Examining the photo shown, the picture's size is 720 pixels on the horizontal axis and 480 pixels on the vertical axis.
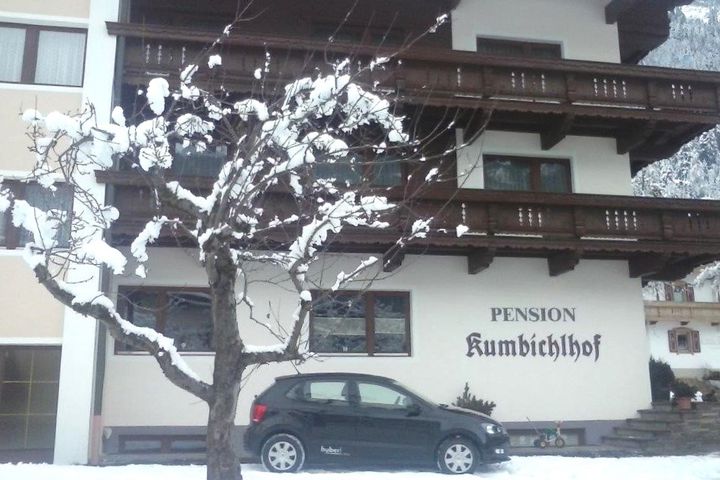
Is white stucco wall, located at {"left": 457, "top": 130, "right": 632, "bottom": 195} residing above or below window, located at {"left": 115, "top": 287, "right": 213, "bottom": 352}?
above

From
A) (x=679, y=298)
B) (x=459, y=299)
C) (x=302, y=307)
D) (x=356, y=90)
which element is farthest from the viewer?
(x=679, y=298)

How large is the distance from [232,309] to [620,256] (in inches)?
489

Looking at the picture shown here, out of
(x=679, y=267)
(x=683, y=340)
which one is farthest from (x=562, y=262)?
(x=683, y=340)

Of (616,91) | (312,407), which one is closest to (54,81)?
(312,407)

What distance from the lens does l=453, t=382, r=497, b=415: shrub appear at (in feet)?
53.6

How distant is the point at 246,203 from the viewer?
8438 mm

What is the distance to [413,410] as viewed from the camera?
43.2ft

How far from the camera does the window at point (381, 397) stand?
13.3m

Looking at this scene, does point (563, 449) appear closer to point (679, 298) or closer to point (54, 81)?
point (54, 81)

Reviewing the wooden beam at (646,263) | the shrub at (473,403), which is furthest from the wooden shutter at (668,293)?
the shrub at (473,403)

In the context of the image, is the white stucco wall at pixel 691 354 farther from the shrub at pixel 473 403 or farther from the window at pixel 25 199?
the window at pixel 25 199

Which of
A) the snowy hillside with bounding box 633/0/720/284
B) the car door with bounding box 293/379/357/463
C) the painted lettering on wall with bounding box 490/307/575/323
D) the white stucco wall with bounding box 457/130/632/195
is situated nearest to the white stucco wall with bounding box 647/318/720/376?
the snowy hillside with bounding box 633/0/720/284

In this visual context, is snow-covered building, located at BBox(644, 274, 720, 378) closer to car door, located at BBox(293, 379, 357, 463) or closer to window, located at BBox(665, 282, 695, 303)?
window, located at BBox(665, 282, 695, 303)

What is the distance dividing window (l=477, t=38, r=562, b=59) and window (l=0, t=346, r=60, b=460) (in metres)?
11.8
